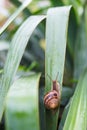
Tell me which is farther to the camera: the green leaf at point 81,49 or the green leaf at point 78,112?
the green leaf at point 81,49

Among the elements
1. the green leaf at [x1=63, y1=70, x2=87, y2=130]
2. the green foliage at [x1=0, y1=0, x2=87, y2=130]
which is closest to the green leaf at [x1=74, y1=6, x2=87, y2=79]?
the green foliage at [x1=0, y1=0, x2=87, y2=130]

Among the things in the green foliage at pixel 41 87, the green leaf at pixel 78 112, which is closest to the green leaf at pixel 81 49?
the green foliage at pixel 41 87

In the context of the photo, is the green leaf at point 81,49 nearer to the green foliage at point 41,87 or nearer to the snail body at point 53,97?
the green foliage at point 41,87

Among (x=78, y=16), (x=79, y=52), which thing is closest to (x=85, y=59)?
(x=79, y=52)

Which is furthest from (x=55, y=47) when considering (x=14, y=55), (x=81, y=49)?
(x=81, y=49)

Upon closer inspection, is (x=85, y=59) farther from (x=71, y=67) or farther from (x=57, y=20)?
(x=57, y=20)
